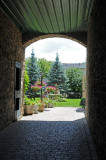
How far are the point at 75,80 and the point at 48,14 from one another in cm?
2020

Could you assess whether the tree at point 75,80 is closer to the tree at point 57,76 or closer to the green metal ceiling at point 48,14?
the tree at point 57,76

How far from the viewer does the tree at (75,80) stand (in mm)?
25688

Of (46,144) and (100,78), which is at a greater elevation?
(100,78)

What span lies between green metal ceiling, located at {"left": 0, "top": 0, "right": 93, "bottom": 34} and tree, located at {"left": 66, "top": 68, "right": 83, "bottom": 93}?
701 inches

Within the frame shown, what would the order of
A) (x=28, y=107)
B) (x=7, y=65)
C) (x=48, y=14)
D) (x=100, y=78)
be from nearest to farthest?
(x=100, y=78), (x=48, y=14), (x=7, y=65), (x=28, y=107)

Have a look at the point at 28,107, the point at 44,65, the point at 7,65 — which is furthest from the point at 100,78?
the point at 44,65

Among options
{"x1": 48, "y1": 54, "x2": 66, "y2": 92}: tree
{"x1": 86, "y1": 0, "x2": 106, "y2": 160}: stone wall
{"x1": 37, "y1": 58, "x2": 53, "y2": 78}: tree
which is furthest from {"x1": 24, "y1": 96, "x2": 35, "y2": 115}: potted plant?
{"x1": 37, "y1": 58, "x2": 53, "y2": 78}: tree

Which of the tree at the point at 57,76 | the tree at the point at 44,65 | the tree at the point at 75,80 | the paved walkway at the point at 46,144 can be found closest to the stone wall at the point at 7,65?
the paved walkway at the point at 46,144

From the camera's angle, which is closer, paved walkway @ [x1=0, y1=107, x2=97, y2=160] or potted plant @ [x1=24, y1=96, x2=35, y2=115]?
paved walkway @ [x1=0, y1=107, x2=97, y2=160]

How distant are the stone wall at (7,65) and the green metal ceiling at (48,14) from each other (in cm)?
36

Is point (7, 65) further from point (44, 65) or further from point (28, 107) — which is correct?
point (44, 65)

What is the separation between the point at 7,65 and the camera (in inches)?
256

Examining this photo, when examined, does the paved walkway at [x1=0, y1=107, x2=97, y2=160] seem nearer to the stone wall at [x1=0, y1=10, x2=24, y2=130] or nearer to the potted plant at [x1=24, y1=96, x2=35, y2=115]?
the stone wall at [x1=0, y1=10, x2=24, y2=130]

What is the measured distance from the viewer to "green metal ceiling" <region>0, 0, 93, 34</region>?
545cm
